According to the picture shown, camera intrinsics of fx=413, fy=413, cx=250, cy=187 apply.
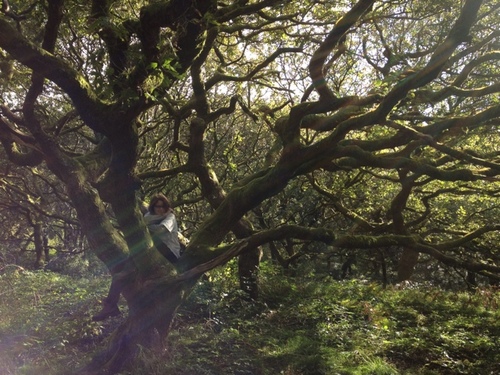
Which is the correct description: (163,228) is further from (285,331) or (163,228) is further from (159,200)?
(285,331)

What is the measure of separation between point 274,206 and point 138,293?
8224 mm

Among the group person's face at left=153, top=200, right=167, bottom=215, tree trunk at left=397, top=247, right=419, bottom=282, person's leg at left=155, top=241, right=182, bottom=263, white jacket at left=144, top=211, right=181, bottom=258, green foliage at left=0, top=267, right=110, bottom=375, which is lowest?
green foliage at left=0, top=267, right=110, bottom=375

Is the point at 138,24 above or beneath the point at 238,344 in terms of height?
above

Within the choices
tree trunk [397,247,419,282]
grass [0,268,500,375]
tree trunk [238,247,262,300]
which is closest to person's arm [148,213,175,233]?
grass [0,268,500,375]

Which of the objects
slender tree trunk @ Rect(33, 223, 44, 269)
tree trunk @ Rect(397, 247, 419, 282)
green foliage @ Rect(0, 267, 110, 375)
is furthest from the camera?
slender tree trunk @ Rect(33, 223, 44, 269)

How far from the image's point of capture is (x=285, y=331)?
7188 mm

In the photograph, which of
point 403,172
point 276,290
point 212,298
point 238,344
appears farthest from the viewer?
point 403,172

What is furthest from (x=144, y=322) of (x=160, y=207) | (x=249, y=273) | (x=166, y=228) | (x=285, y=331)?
(x=249, y=273)

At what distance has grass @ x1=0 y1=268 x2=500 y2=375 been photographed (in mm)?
5672

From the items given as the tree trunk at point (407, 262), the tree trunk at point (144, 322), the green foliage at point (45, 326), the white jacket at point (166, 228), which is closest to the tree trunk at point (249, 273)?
the white jacket at point (166, 228)

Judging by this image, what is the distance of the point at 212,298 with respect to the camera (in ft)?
26.9

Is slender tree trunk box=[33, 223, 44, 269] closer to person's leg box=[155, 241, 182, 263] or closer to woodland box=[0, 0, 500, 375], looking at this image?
woodland box=[0, 0, 500, 375]

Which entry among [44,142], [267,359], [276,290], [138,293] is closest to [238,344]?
[267,359]

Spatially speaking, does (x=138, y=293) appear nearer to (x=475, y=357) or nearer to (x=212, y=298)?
(x=212, y=298)
